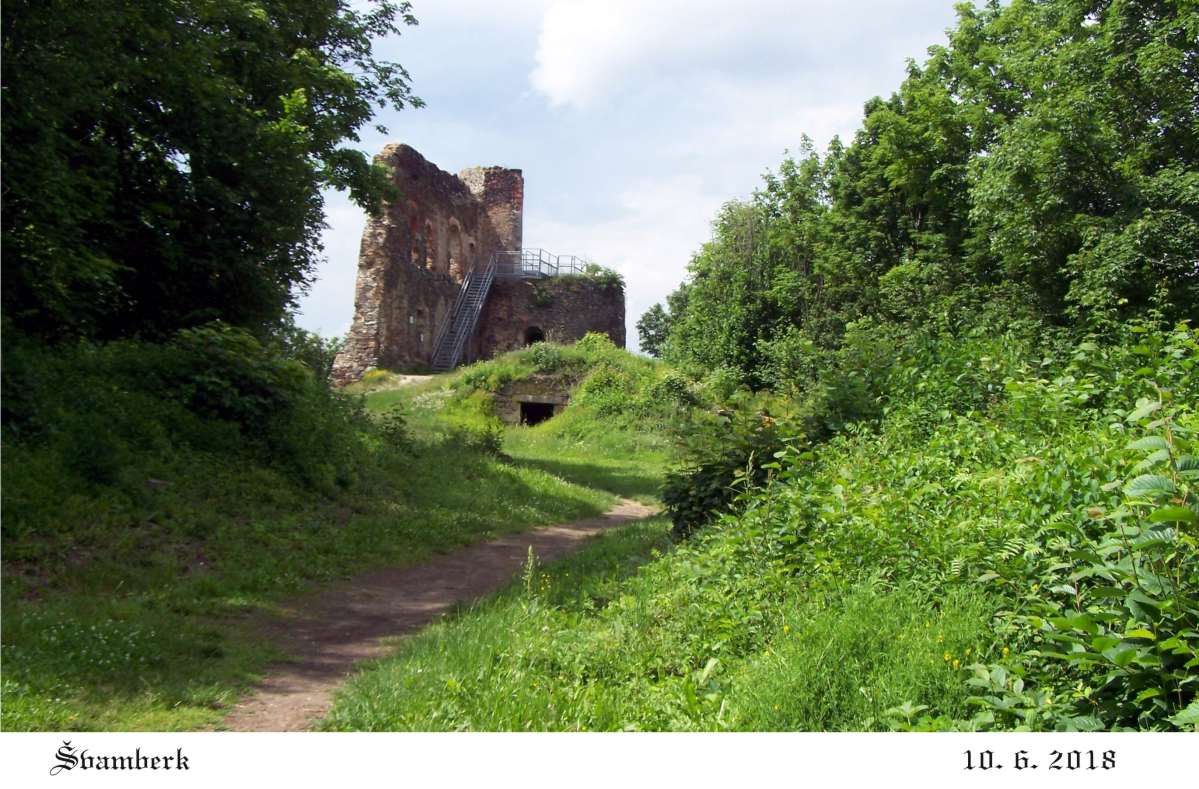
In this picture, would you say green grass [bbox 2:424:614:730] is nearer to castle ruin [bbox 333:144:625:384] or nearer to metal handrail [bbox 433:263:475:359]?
castle ruin [bbox 333:144:625:384]

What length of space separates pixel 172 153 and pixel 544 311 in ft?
78.4

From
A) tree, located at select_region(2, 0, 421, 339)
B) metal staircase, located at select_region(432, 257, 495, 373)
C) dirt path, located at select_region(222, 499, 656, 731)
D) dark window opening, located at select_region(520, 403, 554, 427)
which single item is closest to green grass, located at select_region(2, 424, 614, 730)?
dirt path, located at select_region(222, 499, 656, 731)

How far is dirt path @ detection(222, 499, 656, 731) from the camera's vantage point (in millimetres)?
4508

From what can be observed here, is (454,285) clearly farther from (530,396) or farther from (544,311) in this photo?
(530,396)

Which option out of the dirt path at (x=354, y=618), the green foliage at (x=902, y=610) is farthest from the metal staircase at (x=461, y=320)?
the green foliage at (x=902, y=610)

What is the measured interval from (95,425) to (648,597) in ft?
20.0

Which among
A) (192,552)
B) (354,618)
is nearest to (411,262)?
(192,552)

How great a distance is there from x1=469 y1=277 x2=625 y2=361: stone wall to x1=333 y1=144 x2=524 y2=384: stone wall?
6.61 ft

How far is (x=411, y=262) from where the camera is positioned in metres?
29.5

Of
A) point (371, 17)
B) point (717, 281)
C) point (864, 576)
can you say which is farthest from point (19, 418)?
point (717, 281)

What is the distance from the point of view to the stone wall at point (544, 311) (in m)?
35.2

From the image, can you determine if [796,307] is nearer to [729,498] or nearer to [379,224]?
[379,224]

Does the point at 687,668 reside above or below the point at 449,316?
below

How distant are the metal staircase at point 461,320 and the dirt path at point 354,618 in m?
21.9
